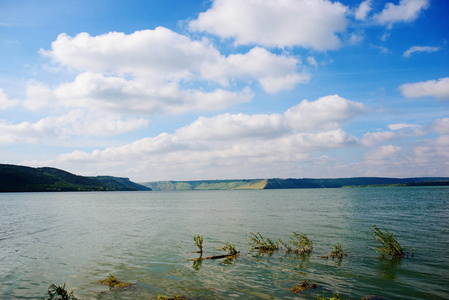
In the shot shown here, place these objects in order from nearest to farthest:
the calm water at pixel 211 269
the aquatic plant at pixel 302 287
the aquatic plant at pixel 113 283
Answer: the aquatic plant at pixel 302 287
the calm water at pixel 211 269
the aquatic plant at pixel 113 283

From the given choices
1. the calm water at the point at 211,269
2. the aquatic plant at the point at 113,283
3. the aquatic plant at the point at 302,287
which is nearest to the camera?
the aquatic plant at the point at 302,287

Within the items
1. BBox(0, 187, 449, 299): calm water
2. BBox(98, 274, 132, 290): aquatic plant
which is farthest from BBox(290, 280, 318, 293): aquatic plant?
BBox(98, 274, 132, 290): aquatic plant

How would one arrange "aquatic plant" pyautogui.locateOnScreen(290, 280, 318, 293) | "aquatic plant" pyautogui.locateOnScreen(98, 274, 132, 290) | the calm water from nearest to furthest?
1. "aquatic plant" pyautogui.locateOnScreen(290, 280, 318, 293)
2. the calm water
3. "aquatic plant" pyautogui.locateOnScreen(98, 274, 132, 290)

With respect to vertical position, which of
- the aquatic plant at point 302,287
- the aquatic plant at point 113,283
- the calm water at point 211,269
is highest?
the aquatic plant at point 302,287

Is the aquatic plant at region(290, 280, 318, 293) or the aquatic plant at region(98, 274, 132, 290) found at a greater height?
the aquatic plant at region(290, 280, 318, 293)

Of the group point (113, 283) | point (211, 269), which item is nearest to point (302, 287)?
point (211, 269)

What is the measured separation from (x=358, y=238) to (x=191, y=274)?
77.3ft

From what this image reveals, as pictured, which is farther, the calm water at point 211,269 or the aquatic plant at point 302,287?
the calm water at point 211,269

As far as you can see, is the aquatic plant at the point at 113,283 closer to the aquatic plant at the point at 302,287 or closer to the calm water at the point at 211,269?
the calm water at the point at 211,269

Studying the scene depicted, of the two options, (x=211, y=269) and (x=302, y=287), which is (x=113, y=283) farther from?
(x=302, y=287)

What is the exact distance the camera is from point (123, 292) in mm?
16828

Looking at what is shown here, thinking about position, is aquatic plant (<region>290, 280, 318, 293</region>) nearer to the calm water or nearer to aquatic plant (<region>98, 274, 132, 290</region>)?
the calm water

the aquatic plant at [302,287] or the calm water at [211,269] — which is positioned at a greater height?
the aquatic plant at [302,287]

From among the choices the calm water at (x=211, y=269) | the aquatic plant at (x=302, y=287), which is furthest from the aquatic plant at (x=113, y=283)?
the aquatic plant at (x=302, y=287)
